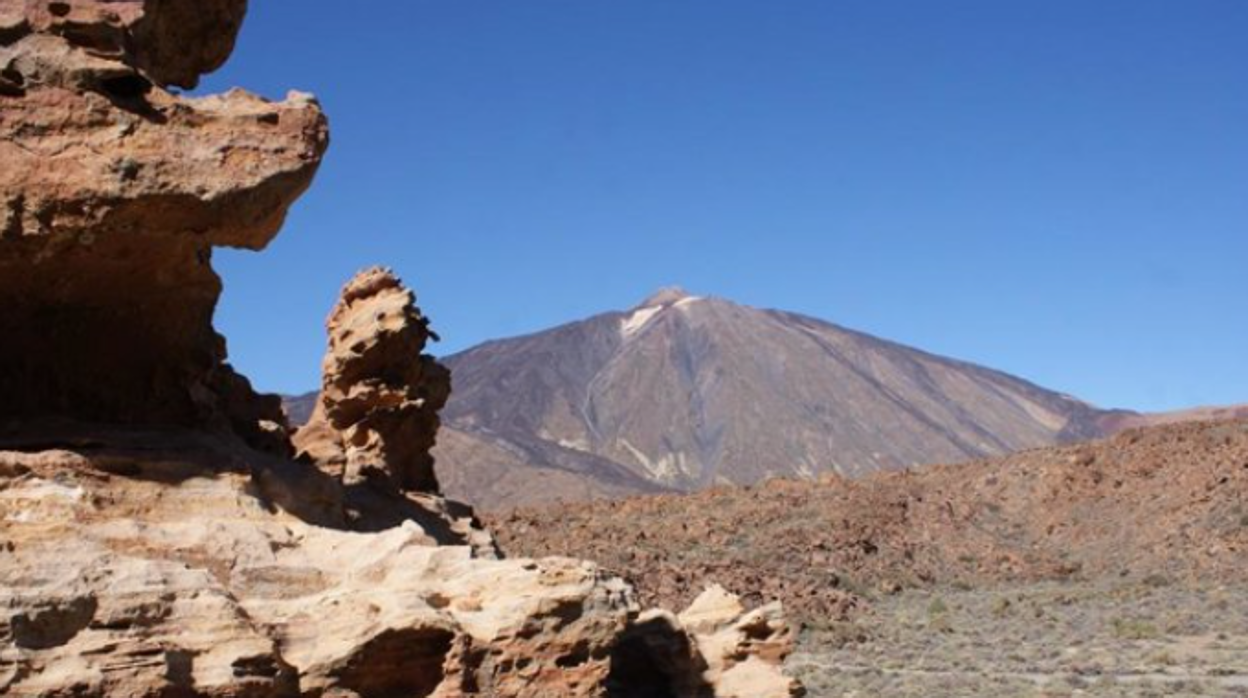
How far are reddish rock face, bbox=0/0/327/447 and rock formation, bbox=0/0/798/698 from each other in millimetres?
16

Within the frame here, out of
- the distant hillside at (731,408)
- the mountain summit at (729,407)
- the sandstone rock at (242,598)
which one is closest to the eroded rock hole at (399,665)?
the sandstone rock at (242,598)

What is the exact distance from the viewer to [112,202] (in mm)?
9242

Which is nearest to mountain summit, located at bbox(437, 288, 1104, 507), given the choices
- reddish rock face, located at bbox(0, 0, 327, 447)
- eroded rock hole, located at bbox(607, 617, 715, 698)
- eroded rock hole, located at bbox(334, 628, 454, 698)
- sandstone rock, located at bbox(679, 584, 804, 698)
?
sandstone rock, located at bbox(679, 584, 804, 698)

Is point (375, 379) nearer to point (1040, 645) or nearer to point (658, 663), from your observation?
point (658, 663)

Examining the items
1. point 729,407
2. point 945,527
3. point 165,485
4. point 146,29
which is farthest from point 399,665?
point 729,407

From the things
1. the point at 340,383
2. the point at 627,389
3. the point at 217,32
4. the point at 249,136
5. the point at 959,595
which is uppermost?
the point at 627,389

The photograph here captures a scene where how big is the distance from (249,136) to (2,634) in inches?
157

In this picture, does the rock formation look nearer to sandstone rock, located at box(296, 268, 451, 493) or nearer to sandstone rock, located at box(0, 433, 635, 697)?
sandstone rock, located at box(0, 433, 635, 697)

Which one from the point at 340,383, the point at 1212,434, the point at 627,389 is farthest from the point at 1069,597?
the point at 627,389

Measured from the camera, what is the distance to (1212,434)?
5103 centimetres

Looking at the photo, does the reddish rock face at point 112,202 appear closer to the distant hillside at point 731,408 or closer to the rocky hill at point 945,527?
the rocky hill at point 945,527

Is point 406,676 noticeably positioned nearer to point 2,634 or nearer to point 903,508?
point 2,634

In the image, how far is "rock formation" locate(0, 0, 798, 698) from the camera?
778 cm

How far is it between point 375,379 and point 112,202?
6.89 m
